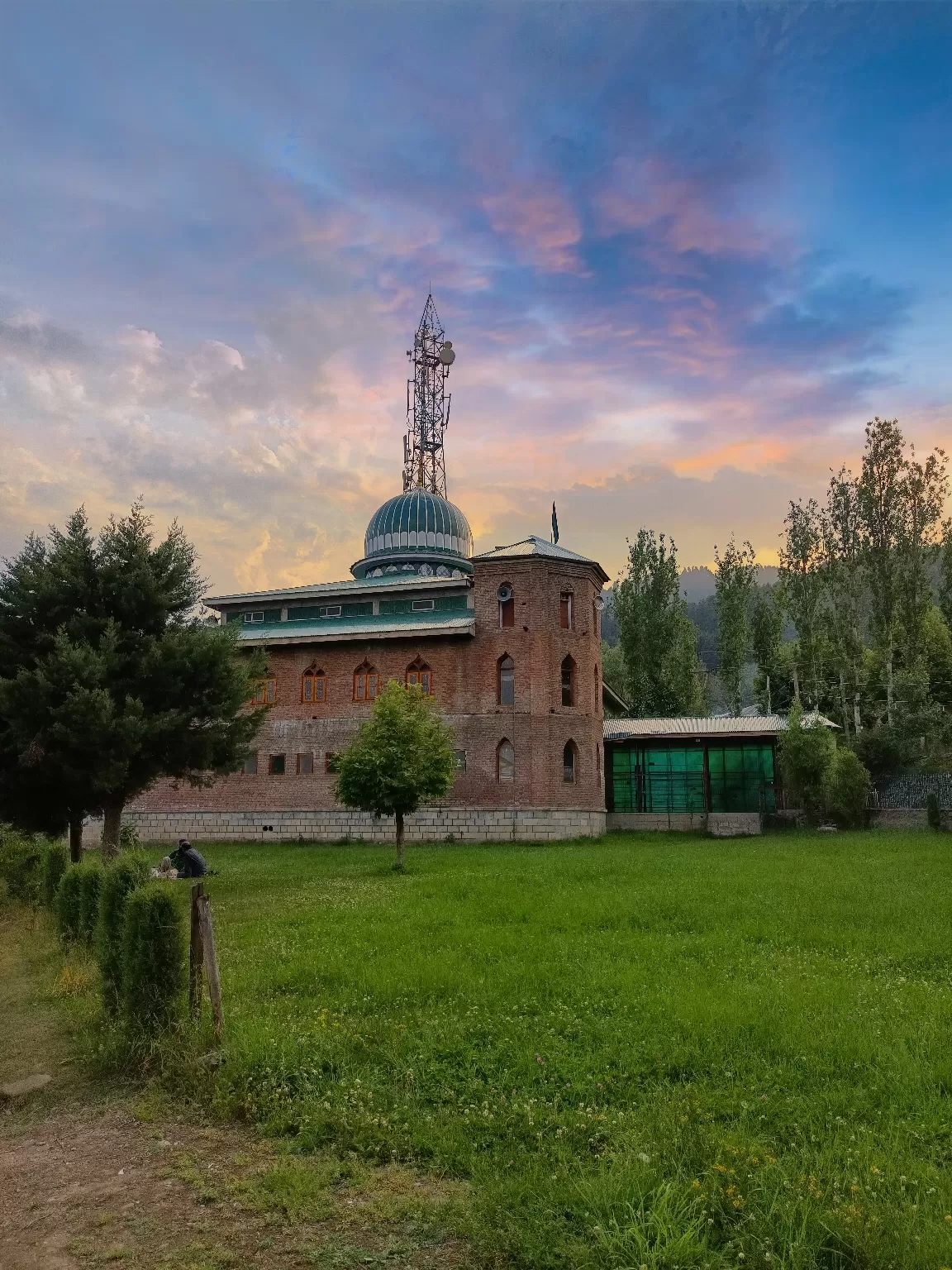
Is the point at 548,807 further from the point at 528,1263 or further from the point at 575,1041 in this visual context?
the point at 528,1263

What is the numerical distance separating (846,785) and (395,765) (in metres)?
18.5

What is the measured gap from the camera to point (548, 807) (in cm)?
3002

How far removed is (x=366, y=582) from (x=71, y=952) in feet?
86.1

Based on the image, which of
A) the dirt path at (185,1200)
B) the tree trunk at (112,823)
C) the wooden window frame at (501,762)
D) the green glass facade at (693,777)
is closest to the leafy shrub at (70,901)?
the dirt path at (185,1200)

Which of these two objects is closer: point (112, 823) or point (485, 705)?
point (112, 823)

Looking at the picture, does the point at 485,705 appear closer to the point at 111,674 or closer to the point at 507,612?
the point at 507,612

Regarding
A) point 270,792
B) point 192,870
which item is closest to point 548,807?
point 270,792

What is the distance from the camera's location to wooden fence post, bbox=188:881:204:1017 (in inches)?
303

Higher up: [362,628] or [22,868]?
[362,628]

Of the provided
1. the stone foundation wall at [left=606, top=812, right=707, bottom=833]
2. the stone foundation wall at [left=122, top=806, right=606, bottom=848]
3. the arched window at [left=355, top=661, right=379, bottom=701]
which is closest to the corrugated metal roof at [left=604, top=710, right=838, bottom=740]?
the stone foundation wall at [left=606, top=812, right=707, bottom=833]

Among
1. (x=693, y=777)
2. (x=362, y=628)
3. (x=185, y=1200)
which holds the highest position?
(x=362, y=628)

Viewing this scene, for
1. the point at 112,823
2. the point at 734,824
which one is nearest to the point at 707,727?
the point at 734,824

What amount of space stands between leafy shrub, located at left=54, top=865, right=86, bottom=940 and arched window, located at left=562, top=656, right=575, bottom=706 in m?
21.0

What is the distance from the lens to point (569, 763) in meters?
31.2
